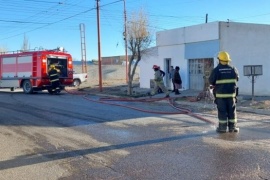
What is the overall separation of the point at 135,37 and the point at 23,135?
12151 mm

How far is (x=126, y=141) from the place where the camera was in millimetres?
6938

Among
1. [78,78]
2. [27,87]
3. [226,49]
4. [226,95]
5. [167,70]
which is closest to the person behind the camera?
[226,95]

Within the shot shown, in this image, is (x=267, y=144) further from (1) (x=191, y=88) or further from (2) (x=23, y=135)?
(1) (x=191, y=88)

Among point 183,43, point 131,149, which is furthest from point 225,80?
point 183,43

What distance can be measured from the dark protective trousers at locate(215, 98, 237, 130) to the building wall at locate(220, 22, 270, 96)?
11.2m

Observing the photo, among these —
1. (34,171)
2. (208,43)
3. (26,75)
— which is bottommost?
(34,171)

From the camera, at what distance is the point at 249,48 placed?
732 inches

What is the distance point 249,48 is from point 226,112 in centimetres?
1214

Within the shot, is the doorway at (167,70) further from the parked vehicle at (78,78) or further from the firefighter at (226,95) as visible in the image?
the firefighter at (226,95)

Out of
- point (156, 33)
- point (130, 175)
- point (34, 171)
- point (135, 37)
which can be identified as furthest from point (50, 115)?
point (156, 33)

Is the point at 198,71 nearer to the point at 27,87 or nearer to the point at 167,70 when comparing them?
the point at 167,70

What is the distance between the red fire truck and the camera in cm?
2081

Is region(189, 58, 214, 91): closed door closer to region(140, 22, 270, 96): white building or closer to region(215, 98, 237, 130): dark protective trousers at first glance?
region(140, 22, 270, 96): white building

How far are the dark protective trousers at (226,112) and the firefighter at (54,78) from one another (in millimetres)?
14819
